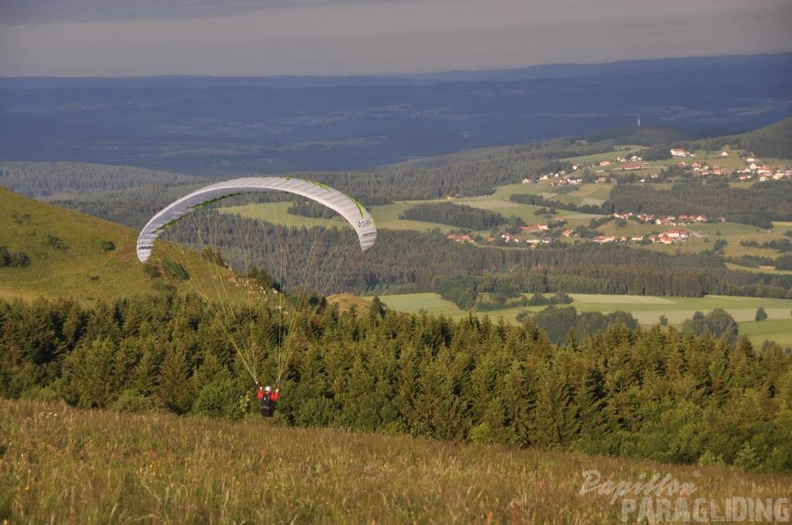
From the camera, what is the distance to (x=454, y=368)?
41406 mm

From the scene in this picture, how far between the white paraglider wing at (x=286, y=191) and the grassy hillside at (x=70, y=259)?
49.3 metres

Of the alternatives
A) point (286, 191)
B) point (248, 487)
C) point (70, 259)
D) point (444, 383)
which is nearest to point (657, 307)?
point (70, 259)

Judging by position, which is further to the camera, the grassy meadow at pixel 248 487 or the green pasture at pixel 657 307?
the green pasture at pixel 657 307

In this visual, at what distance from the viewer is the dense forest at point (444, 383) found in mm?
36250

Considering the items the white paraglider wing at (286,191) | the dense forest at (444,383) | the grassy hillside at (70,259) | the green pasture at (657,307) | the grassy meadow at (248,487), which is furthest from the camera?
the green pasture at (657,307)

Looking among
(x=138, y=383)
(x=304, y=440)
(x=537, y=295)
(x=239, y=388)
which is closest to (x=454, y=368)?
(x=239, y=388)

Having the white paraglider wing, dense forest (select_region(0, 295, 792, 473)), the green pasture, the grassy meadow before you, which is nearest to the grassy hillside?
dense forest (select_region(0, 295, 792, 473))

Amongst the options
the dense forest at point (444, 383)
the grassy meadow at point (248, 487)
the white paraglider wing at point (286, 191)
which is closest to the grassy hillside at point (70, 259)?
the dense forest at point (444, 383)

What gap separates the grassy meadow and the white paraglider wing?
16007 millimetres

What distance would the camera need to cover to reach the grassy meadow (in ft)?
30.2

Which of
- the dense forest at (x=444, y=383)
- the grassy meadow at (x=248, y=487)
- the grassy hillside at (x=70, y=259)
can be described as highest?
the grassy meadow at (x=248, y=487)

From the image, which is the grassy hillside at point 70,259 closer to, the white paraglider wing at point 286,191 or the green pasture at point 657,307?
the white paraglider wing at point 286,191

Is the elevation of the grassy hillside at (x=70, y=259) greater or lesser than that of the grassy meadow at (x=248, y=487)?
lesser

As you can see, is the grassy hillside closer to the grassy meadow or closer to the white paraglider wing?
the white paraglider wing
